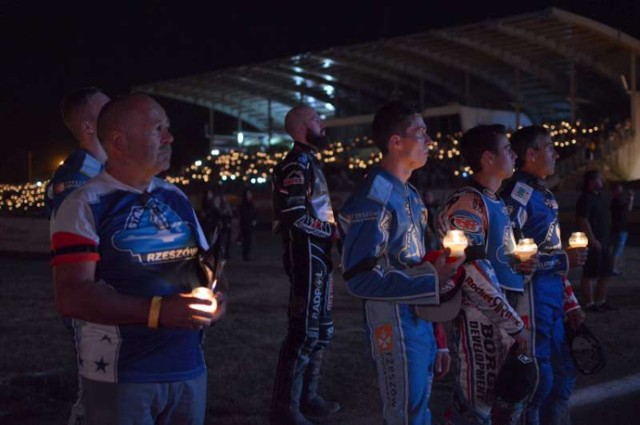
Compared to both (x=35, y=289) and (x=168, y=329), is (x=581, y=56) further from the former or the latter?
(x=168, y=329)

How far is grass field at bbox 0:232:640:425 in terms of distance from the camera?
22.1 feet

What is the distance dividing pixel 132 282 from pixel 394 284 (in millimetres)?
1391

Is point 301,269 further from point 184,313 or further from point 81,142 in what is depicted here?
point 184,313

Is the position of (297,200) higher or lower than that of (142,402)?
higher

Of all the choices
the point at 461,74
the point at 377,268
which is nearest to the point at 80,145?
the point at 377,268

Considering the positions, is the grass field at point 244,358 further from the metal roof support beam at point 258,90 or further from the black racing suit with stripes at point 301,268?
the metal roof support beam at point 258,90

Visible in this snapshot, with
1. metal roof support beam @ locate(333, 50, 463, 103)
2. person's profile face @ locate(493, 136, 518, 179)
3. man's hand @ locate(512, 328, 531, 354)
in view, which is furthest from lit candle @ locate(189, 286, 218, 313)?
metal roof support beam @ locate(333, 50, 463, 103)

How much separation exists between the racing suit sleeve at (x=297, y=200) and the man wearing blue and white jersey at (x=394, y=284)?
1.66 meters

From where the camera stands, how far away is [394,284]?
13.3ft

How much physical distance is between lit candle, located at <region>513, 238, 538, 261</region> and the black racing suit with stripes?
1.65 meters

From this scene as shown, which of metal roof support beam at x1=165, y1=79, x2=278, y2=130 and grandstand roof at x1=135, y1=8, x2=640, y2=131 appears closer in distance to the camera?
grandstand roof at x1=135, y1=8, x2=640, y2=131

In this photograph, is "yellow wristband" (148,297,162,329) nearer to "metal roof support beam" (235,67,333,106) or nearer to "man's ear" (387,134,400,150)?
"man's ear" (387,134,400,150)

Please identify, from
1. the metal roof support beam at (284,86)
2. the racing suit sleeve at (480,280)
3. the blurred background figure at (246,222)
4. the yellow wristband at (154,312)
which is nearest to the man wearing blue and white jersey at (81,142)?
the yellow wristband at (154,312)

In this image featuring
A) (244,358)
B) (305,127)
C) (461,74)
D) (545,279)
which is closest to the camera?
(545,279)
